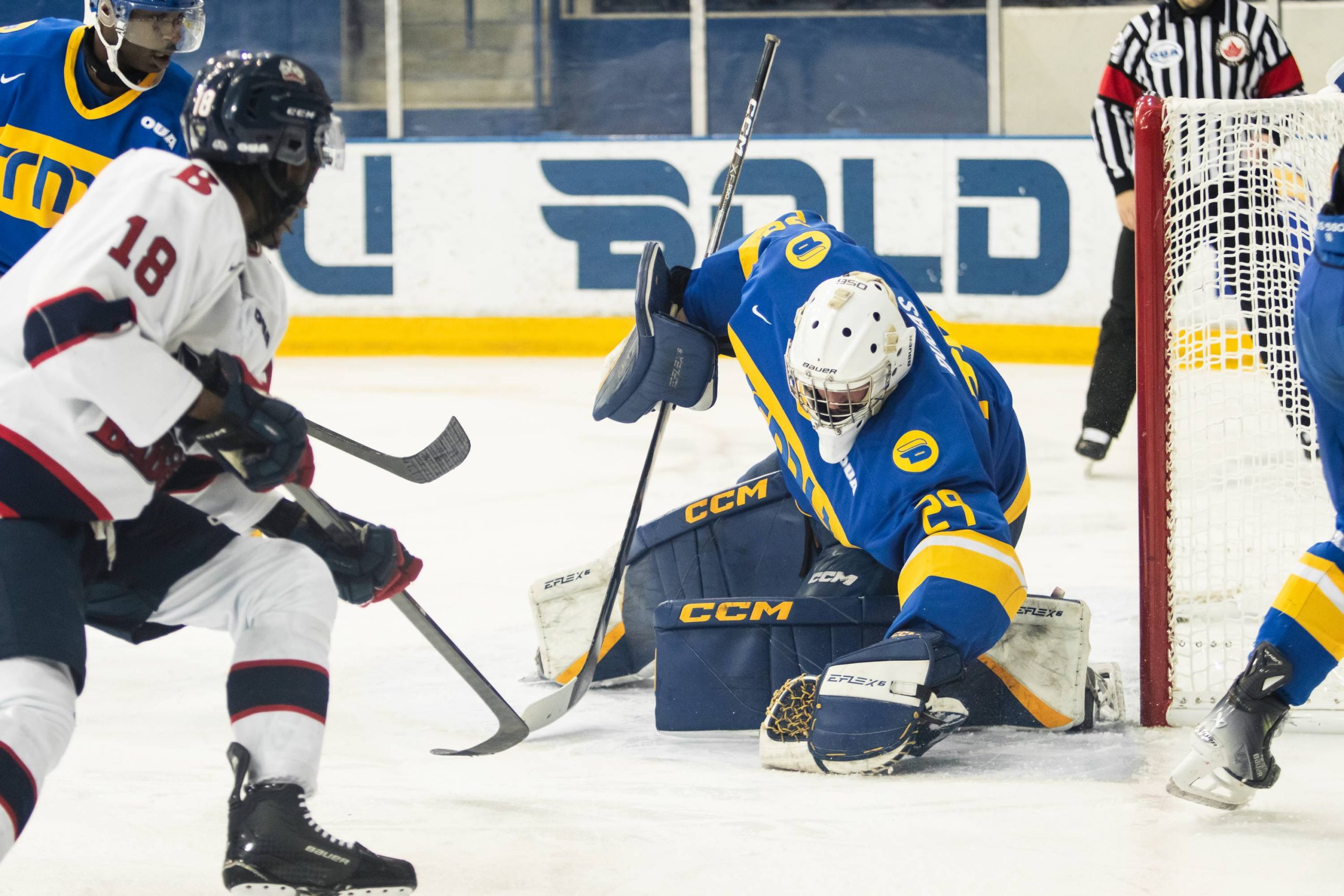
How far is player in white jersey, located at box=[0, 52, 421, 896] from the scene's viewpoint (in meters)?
1.58

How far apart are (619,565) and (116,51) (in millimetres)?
1128

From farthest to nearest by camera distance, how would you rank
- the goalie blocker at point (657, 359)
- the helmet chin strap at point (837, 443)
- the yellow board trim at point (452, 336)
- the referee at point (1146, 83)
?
the yellow board trim at point (452, 336), the referee at point (1146, 83), the goalie blocker at point (657, 359), the helmet chin strap at point (837, 443)

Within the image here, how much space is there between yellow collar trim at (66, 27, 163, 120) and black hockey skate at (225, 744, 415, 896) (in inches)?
52.7

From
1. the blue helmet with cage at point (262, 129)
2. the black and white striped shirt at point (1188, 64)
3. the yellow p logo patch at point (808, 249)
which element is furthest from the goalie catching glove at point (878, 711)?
the black and white striped shirt at point (1188, 64)

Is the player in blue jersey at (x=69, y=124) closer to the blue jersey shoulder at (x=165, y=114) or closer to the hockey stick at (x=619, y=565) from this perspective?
the blue jersey shoulder at (x=165, y=114)

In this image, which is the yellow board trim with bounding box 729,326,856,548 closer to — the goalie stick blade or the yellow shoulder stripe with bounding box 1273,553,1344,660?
the goalie stick blade

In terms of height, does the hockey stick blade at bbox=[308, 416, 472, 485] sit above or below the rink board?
below

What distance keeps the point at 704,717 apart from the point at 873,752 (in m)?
0.34

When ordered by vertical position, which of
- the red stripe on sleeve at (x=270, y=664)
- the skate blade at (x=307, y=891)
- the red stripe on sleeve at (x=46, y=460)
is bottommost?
the skate blade at (x=307, y=891)

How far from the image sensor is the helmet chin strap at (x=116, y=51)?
256 cm

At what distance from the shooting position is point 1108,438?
4434 mm

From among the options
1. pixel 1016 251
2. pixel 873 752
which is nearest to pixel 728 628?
pixel 873 752

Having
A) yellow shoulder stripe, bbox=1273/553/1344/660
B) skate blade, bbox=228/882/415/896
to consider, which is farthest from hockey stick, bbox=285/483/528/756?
yellow shoulder stripe, bbox=1273/553/1344/660

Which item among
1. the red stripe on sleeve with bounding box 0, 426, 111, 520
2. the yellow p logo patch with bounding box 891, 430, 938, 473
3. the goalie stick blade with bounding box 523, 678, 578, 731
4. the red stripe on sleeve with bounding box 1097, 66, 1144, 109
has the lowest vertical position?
the goalie stick blade with bounding box 523, 678, 578, 731
